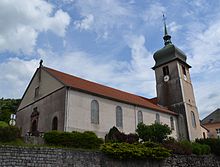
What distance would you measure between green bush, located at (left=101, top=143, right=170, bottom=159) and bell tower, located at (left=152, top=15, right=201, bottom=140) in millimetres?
15317

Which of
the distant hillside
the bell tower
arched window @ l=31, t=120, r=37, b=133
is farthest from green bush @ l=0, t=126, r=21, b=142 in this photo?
the bell tower

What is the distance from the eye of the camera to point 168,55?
4153 centimetres

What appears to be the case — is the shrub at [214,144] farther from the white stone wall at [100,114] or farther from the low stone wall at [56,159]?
the low stone wall at [56,159]

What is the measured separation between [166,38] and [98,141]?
29.9m

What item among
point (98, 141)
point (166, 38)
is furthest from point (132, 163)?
point (166, 38)

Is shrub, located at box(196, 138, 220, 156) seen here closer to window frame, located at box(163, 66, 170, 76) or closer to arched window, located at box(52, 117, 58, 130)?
window frame, located at box(163, 66, 170, 76)

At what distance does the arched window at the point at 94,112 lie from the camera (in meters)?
27.0

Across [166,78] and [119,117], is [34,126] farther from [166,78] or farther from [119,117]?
[166,78]

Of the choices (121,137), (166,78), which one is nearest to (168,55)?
(166,78)

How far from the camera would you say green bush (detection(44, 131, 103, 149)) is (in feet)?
63.0

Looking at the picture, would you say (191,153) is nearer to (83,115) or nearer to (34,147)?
(83,115)

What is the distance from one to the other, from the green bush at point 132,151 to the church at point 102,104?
649 centimetres

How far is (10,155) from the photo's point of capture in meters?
15.2

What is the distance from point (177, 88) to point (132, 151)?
70.8 feet
